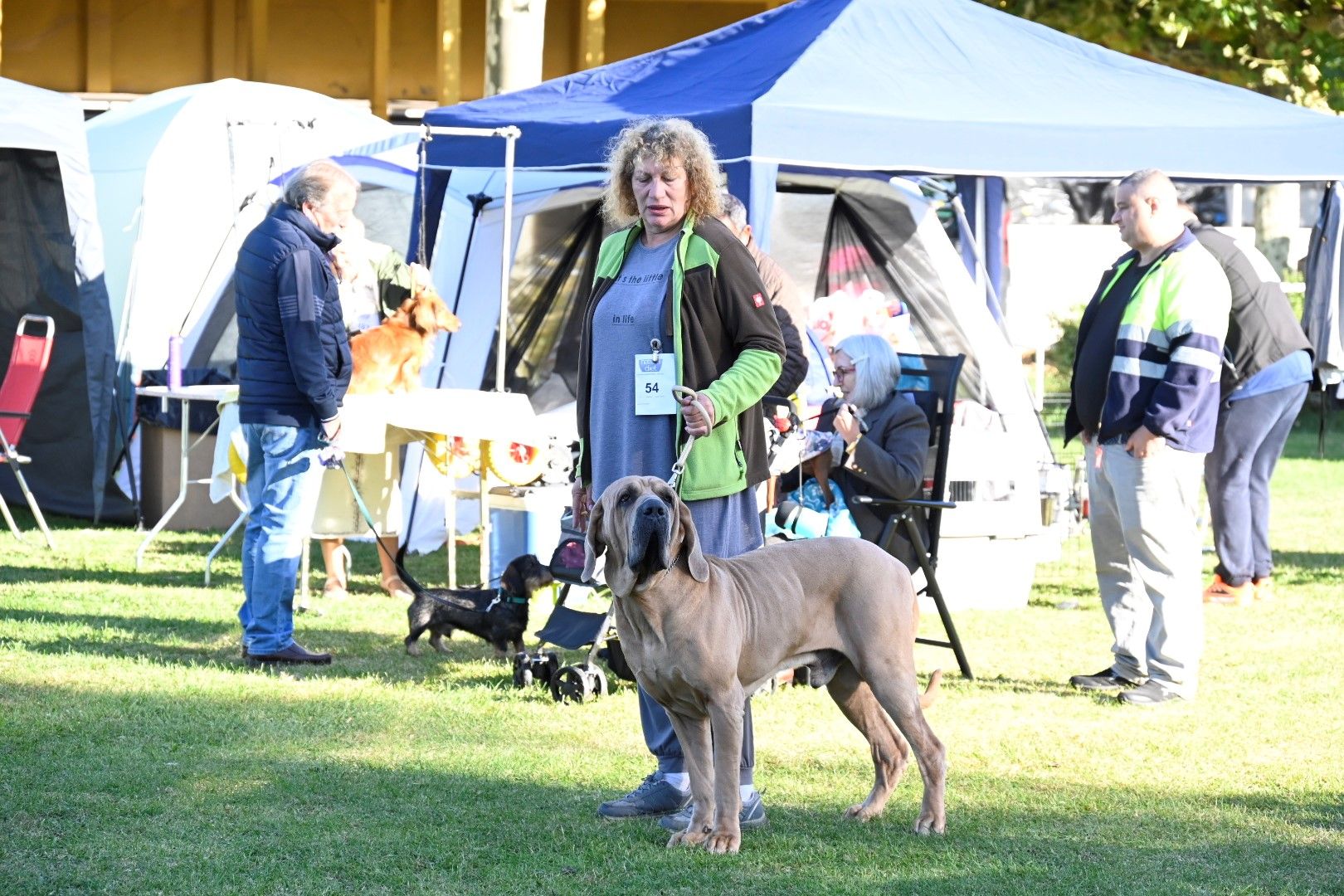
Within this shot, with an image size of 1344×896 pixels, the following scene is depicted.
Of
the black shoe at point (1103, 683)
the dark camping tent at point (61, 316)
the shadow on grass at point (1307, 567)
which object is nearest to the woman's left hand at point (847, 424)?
the black shoe at point (1103, 683)

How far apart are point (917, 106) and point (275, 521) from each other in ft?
11.4

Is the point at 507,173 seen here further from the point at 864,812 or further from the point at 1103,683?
the point at 864,812

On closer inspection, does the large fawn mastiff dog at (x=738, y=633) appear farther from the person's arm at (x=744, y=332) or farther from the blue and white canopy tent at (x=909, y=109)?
the blue and white canopy tent at (x=909, y=109)

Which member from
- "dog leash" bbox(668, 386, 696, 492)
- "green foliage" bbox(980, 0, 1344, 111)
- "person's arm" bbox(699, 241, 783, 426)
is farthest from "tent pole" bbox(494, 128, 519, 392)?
"green foliage" bbox(980, 0, 1344, 111)

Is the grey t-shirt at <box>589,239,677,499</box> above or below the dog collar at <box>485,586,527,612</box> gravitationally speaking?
above

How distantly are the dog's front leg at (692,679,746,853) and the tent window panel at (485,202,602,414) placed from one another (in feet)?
20.5

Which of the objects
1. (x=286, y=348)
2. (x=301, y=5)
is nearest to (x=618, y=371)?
(x=286, y=348)

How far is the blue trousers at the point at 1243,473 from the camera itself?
8648 mm

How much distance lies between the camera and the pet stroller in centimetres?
634

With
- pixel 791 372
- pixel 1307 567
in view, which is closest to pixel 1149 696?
pixel 791 372

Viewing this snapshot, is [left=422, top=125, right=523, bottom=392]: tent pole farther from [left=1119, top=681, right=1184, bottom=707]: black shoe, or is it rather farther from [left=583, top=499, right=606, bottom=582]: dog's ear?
[left=583, top=499, right=606, bottom=582]: dog's ear

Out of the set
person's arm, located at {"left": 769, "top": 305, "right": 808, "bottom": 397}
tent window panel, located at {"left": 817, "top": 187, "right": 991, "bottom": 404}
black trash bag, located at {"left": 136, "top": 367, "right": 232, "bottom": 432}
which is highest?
tent window panel, located at {"left": 817, "top": 187, "right": 991, "bottom": 404}

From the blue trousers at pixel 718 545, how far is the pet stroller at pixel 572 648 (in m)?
1.54

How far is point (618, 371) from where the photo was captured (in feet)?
14.8
